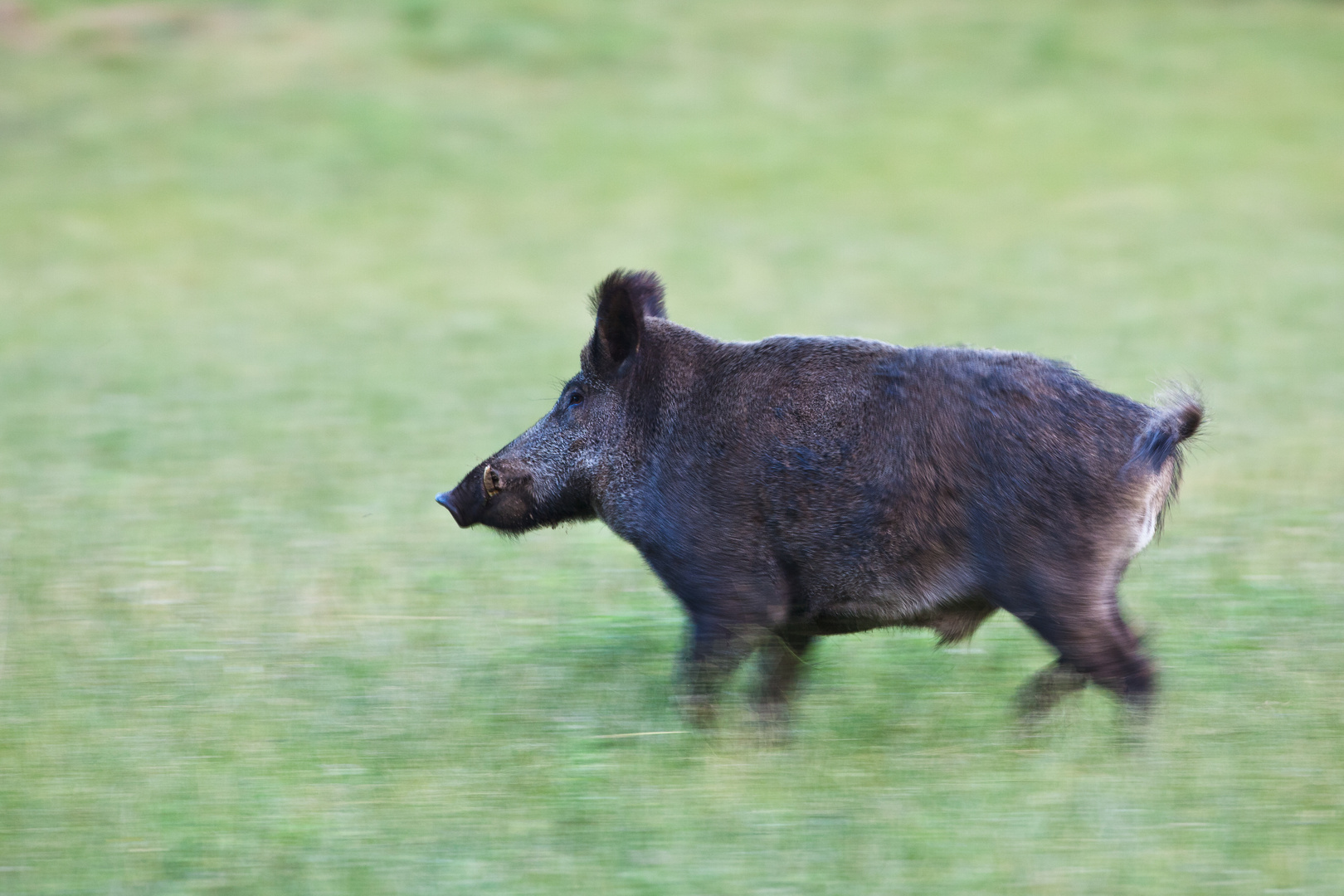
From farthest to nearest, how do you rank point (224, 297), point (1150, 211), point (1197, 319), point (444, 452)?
point (1150, 211)
point (224, 297)
point (1197, 319)
point (444, 452)

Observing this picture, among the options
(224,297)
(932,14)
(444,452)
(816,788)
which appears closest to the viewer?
(816,788)

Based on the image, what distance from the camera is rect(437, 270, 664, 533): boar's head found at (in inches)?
209

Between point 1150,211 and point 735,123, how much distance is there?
5.77 metres

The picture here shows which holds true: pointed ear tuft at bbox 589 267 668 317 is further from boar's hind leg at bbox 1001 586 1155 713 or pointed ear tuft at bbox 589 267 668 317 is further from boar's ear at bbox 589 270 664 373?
boar's hind leg at bbox 1001 586 1155 713

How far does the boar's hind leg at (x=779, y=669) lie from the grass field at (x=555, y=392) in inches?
5.3

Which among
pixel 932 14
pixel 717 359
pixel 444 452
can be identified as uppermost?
pixel 932 14

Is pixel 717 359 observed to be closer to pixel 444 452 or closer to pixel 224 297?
pixel 444 452

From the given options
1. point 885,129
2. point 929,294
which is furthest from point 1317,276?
point 885,129

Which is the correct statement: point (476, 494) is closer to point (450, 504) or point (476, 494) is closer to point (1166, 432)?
point (450, 504)

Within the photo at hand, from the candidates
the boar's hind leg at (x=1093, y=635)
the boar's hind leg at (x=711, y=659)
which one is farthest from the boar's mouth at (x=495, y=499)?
the boar's hind leg at (x=1093, y=635)

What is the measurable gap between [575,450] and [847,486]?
3.66 feet

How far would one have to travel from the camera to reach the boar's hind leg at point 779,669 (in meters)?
5.07

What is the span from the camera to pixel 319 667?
5590 millimetres

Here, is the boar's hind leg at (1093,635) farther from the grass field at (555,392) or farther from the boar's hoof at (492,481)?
the boar's hoof at (492,481)
